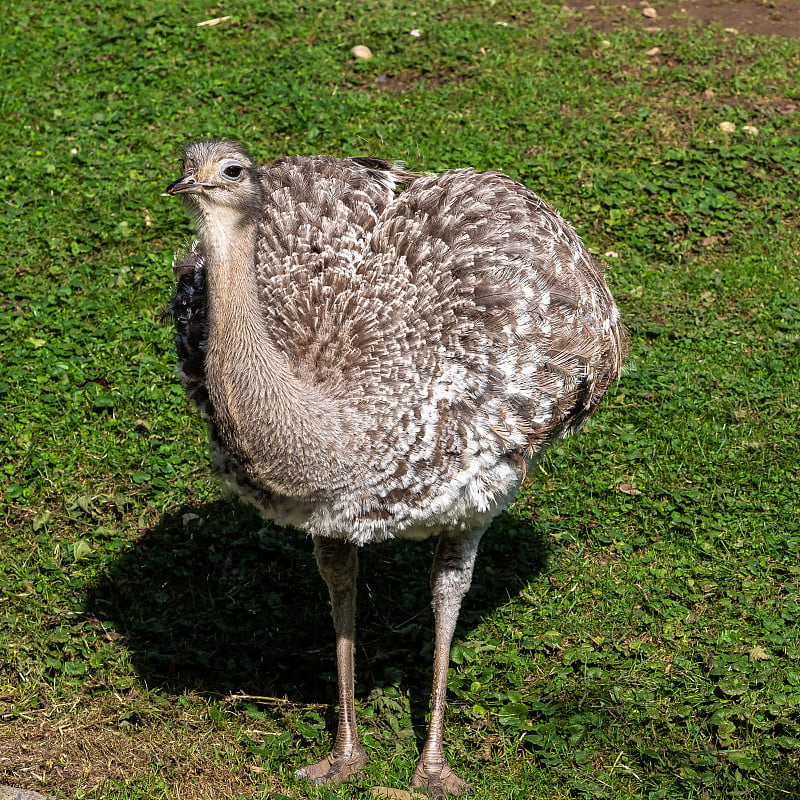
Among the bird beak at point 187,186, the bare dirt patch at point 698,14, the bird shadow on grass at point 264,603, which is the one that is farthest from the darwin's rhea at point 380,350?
the bare dirt patch at point 698,14

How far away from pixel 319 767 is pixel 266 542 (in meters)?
1.45

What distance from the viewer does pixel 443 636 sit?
5.16m

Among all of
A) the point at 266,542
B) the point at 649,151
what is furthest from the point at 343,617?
the point at 649,151

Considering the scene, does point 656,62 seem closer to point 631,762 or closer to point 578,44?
point 578,44

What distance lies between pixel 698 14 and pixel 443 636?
7.20 meters

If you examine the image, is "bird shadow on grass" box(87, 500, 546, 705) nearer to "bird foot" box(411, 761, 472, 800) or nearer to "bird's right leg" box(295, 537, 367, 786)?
"bird's right leg" box(295, 537, 367, 786)

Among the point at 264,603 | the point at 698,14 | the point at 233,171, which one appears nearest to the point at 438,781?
the point at 264,603

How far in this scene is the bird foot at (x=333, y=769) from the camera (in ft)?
16.6

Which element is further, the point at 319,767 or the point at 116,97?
the point at 116,97

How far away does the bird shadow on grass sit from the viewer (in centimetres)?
564

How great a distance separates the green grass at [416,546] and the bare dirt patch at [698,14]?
0.30m

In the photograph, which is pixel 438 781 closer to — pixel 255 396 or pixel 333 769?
pixel 333 769

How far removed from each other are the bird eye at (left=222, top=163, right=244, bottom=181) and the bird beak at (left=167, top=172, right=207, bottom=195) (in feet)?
0.31

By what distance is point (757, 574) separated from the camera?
5918 millimetres
